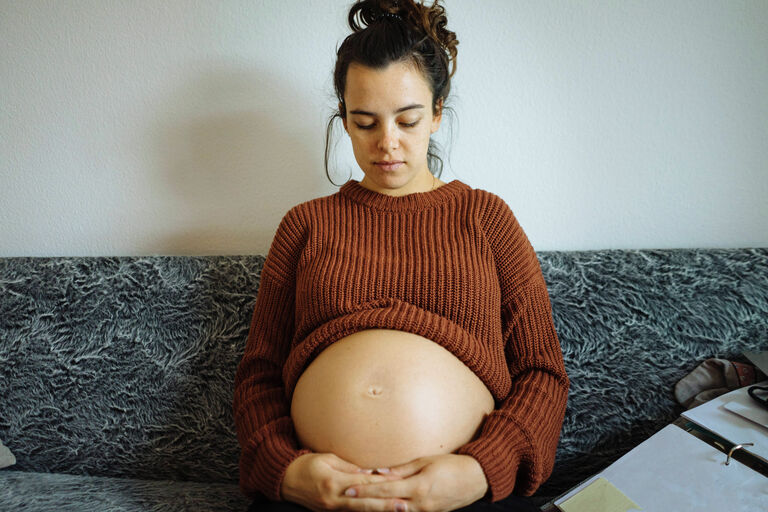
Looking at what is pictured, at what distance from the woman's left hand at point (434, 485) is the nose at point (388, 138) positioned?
0.52 m

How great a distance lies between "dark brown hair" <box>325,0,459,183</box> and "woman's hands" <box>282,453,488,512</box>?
0.63m

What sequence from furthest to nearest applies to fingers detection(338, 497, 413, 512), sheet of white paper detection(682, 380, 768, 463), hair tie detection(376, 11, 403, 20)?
hair tie detection(376, 11, 403, 20) → sheet of white paper detection(682, 380, 768, 463) → fingers detection(338, 497, 413, 512)

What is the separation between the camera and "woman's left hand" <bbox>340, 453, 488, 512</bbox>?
0.64m

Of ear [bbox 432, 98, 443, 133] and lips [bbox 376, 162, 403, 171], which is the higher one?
ear [bbox 432, 98, 443, 133]

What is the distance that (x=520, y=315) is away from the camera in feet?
2.72

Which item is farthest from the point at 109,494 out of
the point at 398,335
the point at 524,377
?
the point at 524,377

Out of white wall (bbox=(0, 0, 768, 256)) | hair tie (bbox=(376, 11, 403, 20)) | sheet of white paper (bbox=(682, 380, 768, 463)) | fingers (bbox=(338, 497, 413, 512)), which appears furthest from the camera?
white wall (bbox=(0, 0, 768, 256))

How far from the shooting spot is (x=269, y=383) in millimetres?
879

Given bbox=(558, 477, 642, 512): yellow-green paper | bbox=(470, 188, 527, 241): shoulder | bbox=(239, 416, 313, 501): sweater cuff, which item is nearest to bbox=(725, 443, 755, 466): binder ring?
bbox=(558, 477, 642, 512): yellow-green paper

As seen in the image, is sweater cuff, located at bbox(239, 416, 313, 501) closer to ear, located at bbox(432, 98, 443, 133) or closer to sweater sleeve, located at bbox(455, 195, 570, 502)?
sweater sleeve, located at bbox(455, 195, 570, 502)

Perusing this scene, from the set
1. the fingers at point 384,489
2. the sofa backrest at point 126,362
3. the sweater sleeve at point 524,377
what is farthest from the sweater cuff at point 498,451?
the sofa backrest at point 126,362

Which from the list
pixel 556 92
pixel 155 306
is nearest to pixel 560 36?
pixel 556 92

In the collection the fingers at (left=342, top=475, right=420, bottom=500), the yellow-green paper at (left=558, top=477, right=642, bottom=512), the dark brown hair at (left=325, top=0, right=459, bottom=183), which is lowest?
the yellow-green paper at (left=558, top=477, right=642, bottom=512)

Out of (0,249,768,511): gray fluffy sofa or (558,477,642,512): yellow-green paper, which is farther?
(0,249,768,511): gray fluffy sofa
